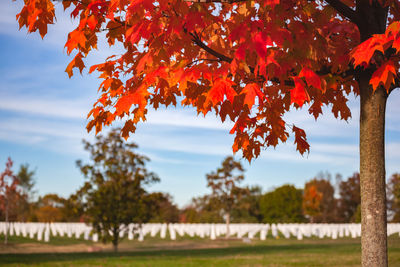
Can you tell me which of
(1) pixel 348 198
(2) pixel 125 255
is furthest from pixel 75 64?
(1) pixel 348 198

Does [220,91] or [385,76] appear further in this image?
[385,76]

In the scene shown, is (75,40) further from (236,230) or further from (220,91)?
(236,230)

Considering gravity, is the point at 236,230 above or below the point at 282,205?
below

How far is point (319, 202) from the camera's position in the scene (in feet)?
169

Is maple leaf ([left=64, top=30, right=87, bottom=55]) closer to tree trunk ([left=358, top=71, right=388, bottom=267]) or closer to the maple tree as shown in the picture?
the maple tree

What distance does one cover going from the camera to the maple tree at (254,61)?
3.67m

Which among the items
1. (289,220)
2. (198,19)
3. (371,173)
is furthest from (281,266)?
(289,220)

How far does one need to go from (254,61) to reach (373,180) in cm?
206

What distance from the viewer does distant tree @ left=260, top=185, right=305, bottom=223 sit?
53.9 metres

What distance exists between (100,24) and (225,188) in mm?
28232

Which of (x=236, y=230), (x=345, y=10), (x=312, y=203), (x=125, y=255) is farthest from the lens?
(x=312, y=203)

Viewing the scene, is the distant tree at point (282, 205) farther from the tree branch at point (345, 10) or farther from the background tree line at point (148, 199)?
the tree branch at point (345, 10)

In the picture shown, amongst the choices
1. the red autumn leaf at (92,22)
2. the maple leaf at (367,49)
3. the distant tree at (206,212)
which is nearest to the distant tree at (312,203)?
the distant tree at (206,212)

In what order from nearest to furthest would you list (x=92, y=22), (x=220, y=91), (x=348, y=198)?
(x=220, y=91) < (x=92, y=22) < (x=348, y=198)
